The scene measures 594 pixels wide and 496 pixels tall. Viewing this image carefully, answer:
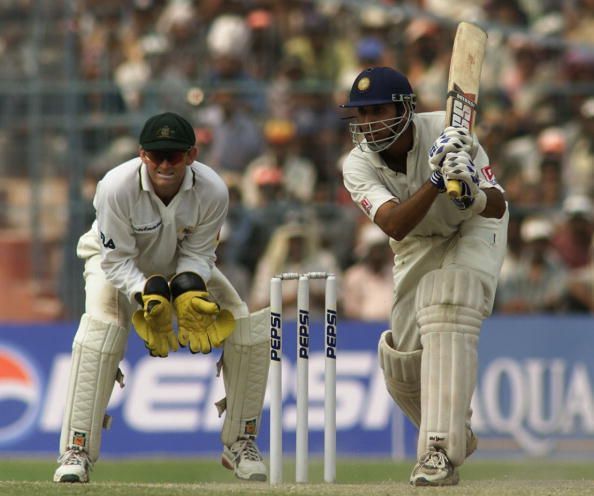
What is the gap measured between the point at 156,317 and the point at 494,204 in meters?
1.52

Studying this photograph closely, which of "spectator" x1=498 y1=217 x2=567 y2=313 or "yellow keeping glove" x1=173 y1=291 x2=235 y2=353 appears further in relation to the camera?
"spectator" x1=498 y1=217 x2=567 y2=313

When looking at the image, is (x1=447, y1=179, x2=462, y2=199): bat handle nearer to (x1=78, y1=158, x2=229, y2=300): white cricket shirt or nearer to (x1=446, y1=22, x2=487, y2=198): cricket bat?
(x1=446, y1=22, x2=487, y2=198): cricket bat

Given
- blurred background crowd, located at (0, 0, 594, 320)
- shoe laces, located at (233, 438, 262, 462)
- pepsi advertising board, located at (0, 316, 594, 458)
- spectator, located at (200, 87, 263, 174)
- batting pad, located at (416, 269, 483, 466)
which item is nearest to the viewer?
batting pad, located at (416, 269, 483, 466)

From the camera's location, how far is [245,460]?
21.9ft

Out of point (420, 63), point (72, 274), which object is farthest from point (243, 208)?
point (420, 63)

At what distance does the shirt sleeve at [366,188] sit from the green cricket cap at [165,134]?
2.44 ft

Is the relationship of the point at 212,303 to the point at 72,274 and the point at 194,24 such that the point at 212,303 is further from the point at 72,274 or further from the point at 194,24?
the point at 194,24

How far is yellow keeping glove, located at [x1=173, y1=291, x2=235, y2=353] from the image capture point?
246 inches

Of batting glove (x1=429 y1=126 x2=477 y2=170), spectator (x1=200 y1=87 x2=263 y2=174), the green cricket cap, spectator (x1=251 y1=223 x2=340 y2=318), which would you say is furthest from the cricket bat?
spectator (x1=200 y1=87 x2=263 y2=174)

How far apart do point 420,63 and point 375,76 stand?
654 centimetres

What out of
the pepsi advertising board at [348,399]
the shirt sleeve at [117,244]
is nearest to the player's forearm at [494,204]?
the shirt sleeve at [117,244]

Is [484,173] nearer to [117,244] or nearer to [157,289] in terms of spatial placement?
[157,289]

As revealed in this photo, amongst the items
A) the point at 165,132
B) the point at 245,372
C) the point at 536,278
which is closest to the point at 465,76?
the point at 165,132

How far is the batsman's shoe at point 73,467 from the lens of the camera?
20.3 feet
